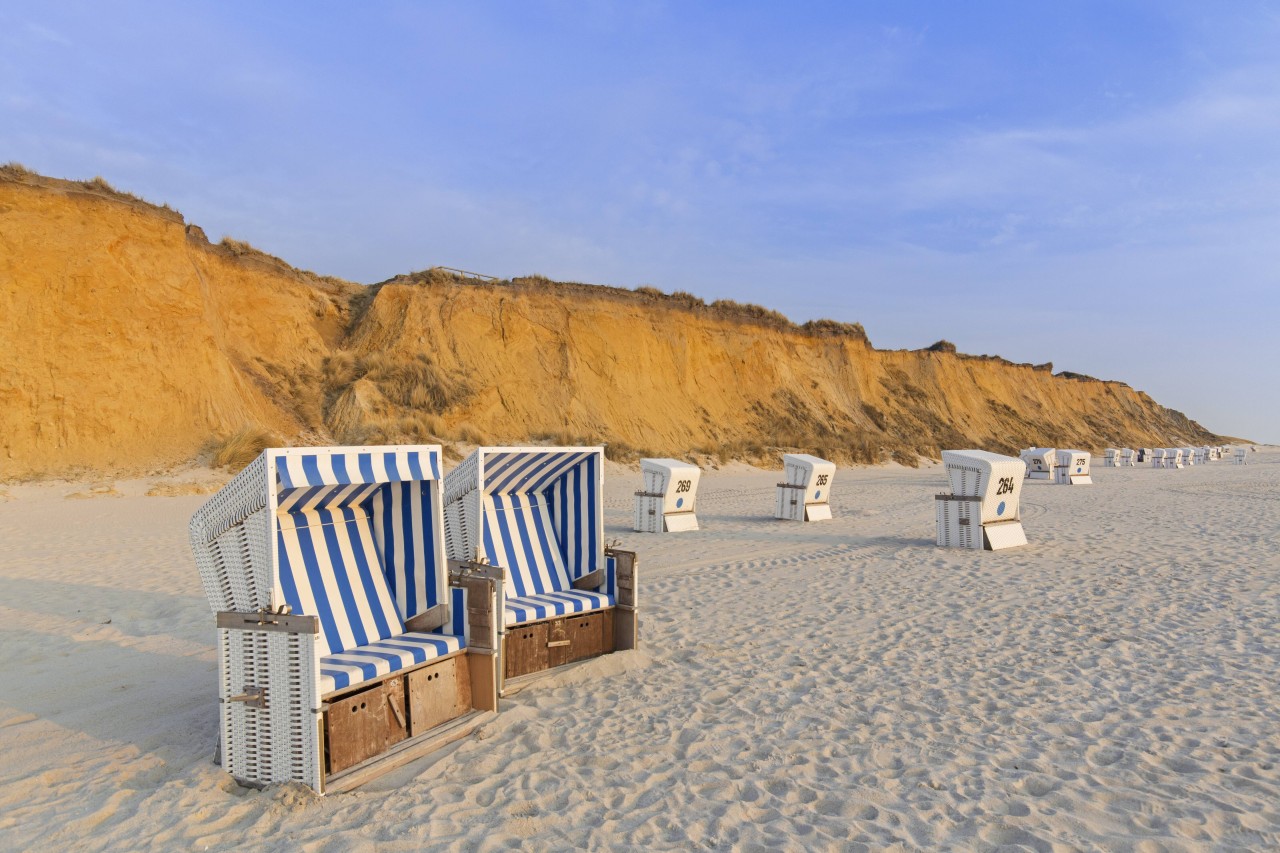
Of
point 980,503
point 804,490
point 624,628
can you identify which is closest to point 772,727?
point 624,628

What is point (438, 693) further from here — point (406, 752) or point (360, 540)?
point (360, 540)

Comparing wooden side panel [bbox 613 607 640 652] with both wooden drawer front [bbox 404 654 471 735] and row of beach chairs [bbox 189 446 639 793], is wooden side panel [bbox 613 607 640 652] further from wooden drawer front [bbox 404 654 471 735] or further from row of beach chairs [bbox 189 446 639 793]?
wooden drawer front [bbox 404 654 471 735]

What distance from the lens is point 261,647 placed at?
3.84 meters

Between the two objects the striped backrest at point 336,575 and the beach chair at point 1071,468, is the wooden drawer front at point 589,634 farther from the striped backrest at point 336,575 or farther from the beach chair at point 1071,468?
→ the beach chair at point 1071,468

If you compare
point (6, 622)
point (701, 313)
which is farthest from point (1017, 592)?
point (701, 313)

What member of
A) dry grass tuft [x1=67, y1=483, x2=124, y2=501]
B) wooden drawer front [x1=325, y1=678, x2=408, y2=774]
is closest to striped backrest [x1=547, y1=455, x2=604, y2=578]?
wooden drawer front [x1=325, y1=678, x2=408, y2=774]

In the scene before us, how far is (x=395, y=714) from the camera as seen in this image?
4273 millimetres

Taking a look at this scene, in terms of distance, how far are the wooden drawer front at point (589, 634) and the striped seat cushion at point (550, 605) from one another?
0.07m

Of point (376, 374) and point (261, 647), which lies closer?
point (261, 647)

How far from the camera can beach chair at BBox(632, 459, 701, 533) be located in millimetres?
13352

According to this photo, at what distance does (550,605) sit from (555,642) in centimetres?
27

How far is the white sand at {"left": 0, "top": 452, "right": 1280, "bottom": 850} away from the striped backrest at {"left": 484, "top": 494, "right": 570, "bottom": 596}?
2.72ft

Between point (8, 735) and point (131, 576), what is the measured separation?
5.10 metres

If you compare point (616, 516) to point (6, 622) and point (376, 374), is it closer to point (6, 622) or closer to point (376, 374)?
point (6, 622)
